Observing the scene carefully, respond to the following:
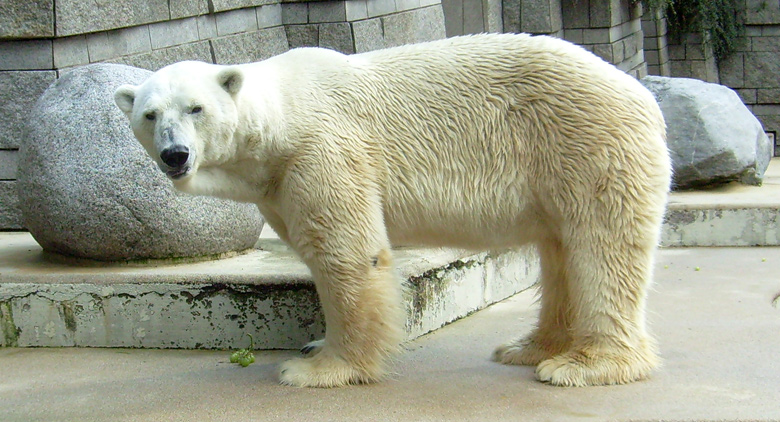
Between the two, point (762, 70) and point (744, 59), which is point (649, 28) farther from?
point (762, 70)

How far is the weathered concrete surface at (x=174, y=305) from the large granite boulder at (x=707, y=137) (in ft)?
Answer: 10.00

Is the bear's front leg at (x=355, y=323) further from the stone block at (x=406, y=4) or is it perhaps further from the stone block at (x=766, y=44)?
the stone block at (x=766, y=44)

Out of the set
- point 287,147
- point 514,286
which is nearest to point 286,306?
point 287,147

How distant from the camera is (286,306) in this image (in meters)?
3.96

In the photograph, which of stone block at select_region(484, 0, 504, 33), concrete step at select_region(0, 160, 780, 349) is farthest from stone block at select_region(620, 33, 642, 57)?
concrete step at select_region(0, 160, 780, 349)

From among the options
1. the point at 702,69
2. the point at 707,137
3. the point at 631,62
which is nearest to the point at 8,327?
the point at 707,137

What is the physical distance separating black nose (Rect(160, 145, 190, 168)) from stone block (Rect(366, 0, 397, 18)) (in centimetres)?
393

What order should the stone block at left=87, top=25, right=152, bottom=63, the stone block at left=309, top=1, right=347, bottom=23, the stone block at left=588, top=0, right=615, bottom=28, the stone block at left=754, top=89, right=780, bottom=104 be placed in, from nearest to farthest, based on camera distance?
1. the stone block at left=87, top=25, right=152, bottom=63
2. the stone block at left=309, top=1, right=347, bottom=23
3. the stone block at left=588, top=0, right=615, bottom=28
4. the stone block at left=754, top=89, right=780, bottom=104

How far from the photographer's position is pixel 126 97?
3146 millimetres

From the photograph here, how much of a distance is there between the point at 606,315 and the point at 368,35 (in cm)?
380

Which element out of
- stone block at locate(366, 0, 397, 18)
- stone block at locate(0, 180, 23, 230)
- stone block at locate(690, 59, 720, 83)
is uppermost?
stone block at locate(366, 0, 397, 18)

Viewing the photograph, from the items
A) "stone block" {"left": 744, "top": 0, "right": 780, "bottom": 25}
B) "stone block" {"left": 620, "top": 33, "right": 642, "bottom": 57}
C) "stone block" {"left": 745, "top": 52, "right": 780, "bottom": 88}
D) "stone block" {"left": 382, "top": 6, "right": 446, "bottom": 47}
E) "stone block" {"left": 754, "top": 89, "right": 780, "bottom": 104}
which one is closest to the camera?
"stone block" {"left": 382, "top": 6, "right": 446, "bottom": 47}

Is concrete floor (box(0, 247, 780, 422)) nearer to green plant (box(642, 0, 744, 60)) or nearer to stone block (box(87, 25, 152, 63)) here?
stone block (box(87, 25, 152, 63))

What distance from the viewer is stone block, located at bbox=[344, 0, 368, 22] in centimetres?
641
